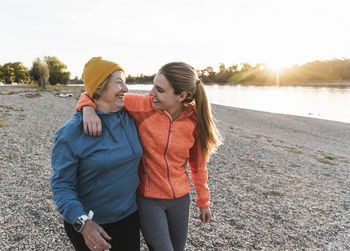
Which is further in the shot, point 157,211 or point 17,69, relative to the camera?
point 17,69

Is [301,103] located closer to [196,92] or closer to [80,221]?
[196,92]

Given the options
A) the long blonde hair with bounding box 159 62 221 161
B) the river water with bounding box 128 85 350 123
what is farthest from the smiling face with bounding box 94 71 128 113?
the river water with bounding box 128 85 350 123

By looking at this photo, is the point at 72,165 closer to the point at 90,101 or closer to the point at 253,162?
the point at 90,101

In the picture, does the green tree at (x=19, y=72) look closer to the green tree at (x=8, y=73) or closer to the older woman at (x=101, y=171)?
the green tree at (x=8, y=73)

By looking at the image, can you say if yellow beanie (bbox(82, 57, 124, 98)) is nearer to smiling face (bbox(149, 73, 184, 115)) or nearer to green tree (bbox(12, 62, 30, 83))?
smiling face (bbox(149, 73, 184, 115))

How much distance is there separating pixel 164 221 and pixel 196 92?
4.40 feet

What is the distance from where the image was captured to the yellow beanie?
7.09 feet

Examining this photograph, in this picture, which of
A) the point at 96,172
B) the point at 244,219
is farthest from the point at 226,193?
the point at 96,172

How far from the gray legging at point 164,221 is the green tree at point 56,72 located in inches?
2828

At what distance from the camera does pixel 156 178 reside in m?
2.33

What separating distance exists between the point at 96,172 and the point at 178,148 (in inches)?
32.3

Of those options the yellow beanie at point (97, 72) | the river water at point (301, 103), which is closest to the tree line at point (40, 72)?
the river water at point (301, 103)

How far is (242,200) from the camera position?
636cm

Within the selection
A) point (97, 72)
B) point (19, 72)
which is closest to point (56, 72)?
point (19, 72)
